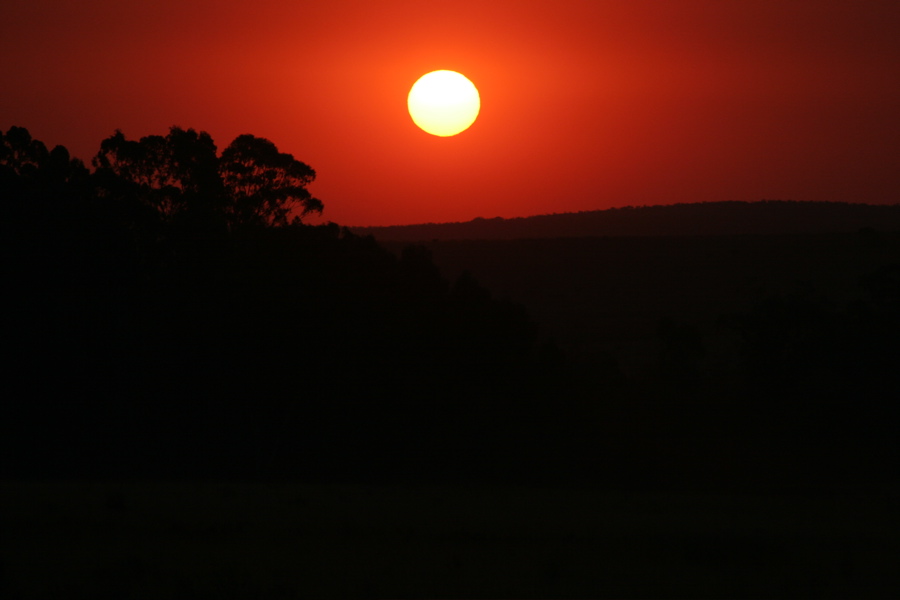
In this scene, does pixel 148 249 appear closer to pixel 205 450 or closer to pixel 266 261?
pixel 266 261

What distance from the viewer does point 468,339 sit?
34.3 m

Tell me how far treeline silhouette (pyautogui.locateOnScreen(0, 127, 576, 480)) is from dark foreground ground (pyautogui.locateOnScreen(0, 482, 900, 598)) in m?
13.0

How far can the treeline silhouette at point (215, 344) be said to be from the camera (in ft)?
99.7

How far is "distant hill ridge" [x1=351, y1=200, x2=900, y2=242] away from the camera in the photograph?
5071 inches

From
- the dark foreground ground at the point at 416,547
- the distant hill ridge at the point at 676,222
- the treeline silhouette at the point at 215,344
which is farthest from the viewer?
the distant hill ridge at the point at 676,222

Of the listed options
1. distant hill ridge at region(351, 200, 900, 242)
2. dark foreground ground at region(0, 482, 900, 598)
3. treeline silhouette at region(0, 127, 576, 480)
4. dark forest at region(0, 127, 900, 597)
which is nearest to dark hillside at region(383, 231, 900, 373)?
dark forest at region(0, 127, 900, 597)

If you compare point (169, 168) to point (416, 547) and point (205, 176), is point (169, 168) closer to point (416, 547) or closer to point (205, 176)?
point (205, 176)

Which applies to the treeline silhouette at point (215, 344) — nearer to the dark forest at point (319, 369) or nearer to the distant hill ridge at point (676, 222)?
the dark forest at point (319, 369)

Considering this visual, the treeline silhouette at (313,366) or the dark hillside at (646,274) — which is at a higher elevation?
the dark hillside at (646,274)

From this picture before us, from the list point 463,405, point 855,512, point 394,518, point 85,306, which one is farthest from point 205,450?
point 855,512

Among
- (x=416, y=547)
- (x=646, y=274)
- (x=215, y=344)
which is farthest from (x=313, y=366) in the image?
(x=646, y=274)

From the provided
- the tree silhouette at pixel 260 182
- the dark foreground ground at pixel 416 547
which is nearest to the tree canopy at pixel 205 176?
the tree silhouette at pixel 260 182

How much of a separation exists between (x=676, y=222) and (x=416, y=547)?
13027cm

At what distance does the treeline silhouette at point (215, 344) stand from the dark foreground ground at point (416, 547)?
12984 millimetres
